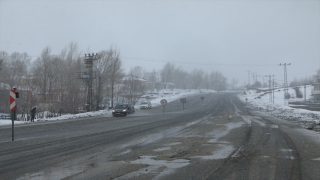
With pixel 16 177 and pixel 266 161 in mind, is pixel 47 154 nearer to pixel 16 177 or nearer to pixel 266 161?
pixel 16 177

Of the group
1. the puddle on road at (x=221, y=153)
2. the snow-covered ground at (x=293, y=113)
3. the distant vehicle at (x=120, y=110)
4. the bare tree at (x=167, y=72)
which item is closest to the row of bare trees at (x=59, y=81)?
the distant vehicle at (x=120, y=110)

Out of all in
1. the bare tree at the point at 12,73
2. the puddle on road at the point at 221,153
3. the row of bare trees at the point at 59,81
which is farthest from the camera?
the bare tree at the point at 12,73

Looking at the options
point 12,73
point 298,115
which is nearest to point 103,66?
point 12,73

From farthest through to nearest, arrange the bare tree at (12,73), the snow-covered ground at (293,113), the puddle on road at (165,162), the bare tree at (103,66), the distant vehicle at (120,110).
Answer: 1. the bare tree at (12,73)
2. the bare tree at (103,66)
3. the distant vehicle at (120,110)
4. the snow-covered ground at (293,113)
5. the puddle on road at (165,162)

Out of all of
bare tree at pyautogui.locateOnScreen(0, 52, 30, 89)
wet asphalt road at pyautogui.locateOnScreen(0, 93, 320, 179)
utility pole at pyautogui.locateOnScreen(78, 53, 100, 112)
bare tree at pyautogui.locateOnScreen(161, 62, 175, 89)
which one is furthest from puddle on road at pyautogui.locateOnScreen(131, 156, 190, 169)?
bare tree at pyautogui.locateOnScreen(161, 62, 175, 89)

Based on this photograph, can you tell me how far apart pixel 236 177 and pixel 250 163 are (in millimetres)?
2065

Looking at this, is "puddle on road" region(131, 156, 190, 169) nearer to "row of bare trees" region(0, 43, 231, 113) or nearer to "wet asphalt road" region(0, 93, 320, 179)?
"wet asphalt road" region(0, 93, 320, 179)

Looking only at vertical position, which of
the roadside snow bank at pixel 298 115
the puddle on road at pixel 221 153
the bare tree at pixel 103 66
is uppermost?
the bare tree at pixel 103 66

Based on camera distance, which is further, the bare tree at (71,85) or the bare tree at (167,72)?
the bare tree at (167,72)

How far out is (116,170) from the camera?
966 cm

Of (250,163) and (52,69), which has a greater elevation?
(52,69)

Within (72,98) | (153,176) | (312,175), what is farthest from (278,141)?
(72,98)

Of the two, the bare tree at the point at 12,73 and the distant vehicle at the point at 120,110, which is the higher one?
the bare tree at the point at 12,73

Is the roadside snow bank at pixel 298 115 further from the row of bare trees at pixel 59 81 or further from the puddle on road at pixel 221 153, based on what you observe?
the row of bare trees at pixel 59 81
